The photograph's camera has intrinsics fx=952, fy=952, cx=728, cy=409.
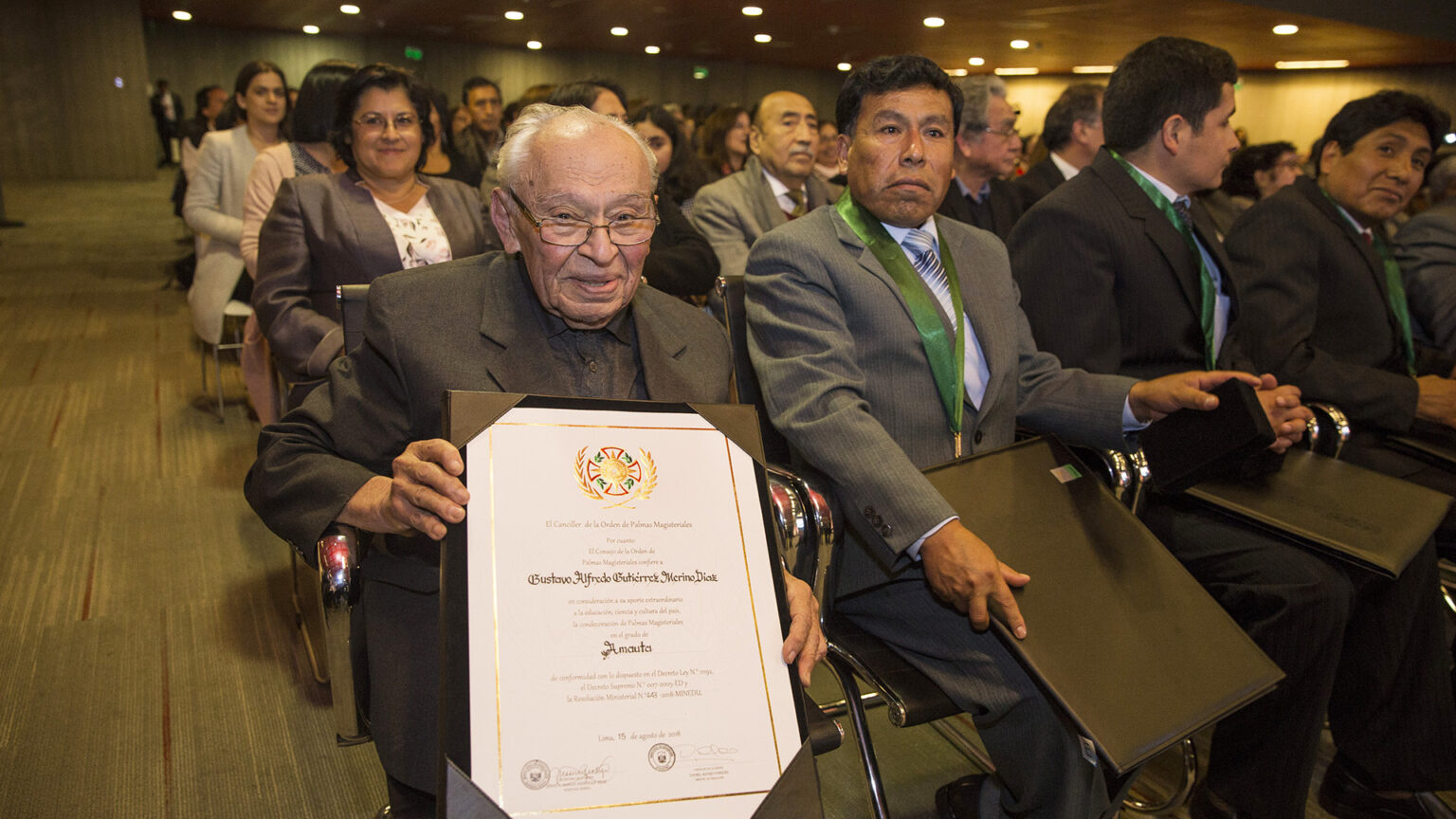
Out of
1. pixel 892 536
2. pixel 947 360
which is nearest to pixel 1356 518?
pixel 947 360

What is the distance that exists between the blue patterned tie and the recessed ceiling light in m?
16.8

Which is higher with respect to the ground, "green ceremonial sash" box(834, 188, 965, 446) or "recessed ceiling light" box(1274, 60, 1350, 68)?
"recessed ceiling light" box(1274, 60, 1350, 68)

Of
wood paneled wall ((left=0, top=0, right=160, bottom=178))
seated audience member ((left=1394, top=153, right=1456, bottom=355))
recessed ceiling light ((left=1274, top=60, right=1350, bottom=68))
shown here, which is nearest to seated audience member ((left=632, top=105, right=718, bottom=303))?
seated audience member ((left=1394, top=153, right=1456, bottom=355))

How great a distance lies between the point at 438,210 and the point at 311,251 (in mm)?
428

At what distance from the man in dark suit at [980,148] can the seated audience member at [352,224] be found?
2.23 meters

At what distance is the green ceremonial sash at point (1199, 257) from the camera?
2354mm

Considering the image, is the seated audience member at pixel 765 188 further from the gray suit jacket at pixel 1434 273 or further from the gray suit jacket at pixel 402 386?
the gray suit jacket at pixel 402 386

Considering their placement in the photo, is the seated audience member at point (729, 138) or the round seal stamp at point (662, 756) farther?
the seated audience member at point (729, 138)

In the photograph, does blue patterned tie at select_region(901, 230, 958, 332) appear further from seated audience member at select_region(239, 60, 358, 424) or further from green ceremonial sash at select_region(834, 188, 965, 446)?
seated audience member at select_region(239, 60, 358, 424)

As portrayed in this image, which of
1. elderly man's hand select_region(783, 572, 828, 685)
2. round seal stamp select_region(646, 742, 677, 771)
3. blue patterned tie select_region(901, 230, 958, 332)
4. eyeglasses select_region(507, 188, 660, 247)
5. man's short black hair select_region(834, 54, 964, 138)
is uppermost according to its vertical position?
man's short black hair select_region(834, 54, 964, 138)

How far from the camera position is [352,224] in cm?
291

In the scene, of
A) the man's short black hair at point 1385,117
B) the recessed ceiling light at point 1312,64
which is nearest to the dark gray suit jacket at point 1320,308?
the man's short black hair at point 1385,117

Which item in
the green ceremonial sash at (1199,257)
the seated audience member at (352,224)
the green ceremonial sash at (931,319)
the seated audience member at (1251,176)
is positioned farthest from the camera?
the seated audience member at (1251,176)

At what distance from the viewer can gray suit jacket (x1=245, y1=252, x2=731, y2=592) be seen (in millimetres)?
1425
